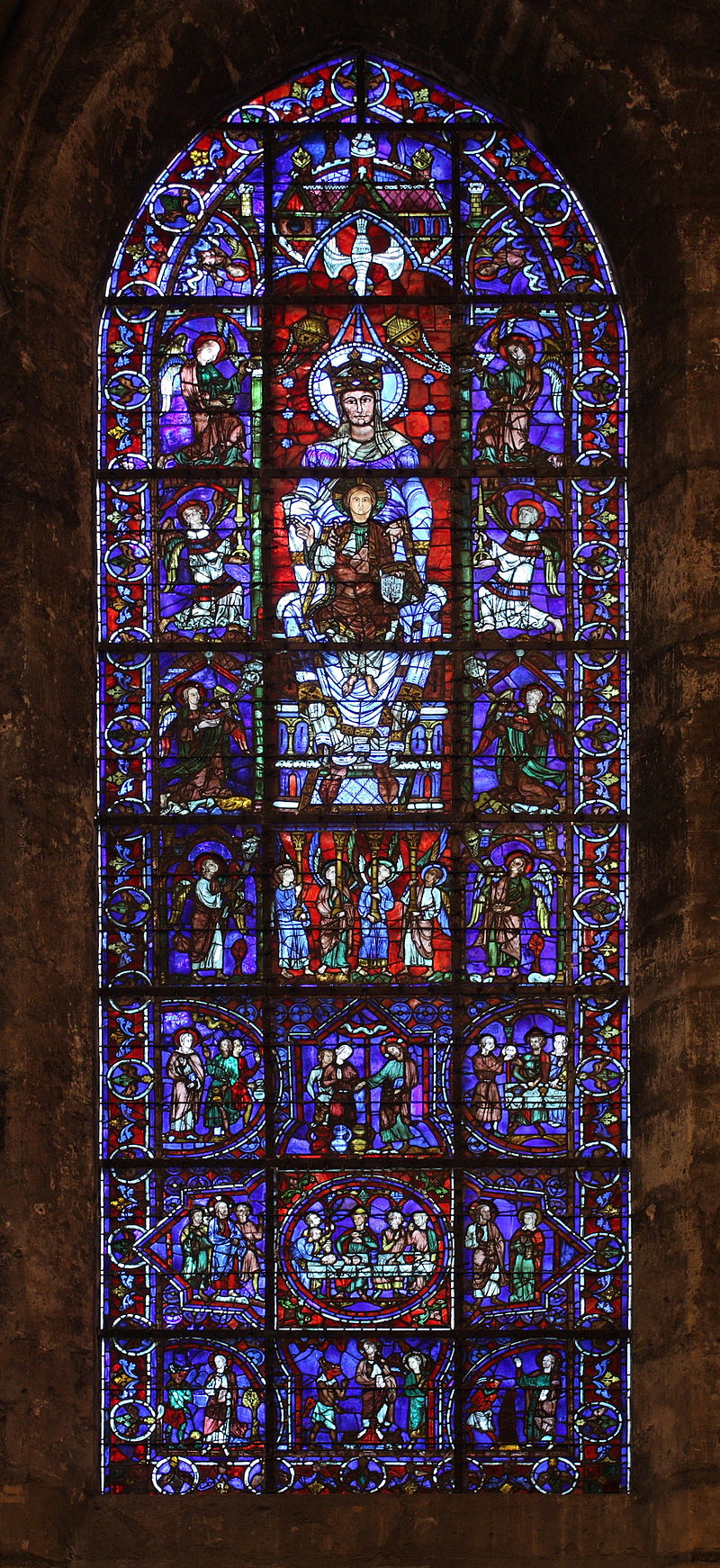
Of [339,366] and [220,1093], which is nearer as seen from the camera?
[220,1093]

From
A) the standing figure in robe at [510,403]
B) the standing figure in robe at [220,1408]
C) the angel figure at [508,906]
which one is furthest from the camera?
the standing figure in robe at [510,403]

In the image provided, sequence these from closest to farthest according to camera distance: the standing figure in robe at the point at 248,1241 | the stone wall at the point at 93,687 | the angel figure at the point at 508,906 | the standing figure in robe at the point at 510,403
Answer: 1. the stone wall at the point at 93,687
2. the standing figure in robe at the point at 248,1241
3. the angel figure at the point at 508,906
4. the standing figure in robe at the point at 510,403

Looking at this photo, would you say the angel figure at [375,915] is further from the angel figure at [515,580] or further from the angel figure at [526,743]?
the angel figure at [515,580]

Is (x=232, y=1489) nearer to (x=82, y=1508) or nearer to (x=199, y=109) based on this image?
(x=82, y=1508)

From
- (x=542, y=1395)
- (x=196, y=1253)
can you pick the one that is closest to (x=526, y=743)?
(x=196, y=1253)

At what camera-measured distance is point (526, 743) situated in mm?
9547

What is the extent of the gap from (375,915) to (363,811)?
0.45 metres

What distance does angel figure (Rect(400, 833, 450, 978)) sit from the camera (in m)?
9.45

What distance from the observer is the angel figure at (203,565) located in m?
9.62

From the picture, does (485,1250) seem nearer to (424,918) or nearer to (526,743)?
(424,918)

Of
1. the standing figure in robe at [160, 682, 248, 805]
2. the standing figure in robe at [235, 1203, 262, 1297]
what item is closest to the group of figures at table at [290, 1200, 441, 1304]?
the standing figure in robe at [235, 1203, 262, 1297]

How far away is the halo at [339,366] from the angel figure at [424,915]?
2014 millimetres

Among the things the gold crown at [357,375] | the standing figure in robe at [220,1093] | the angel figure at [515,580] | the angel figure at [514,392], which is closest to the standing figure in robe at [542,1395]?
the standing figure in robe at [220,1093]

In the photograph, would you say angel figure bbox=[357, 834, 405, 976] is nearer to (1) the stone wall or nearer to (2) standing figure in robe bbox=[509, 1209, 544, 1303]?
(1) the stone wall
